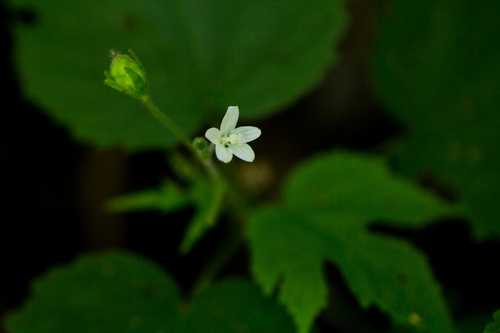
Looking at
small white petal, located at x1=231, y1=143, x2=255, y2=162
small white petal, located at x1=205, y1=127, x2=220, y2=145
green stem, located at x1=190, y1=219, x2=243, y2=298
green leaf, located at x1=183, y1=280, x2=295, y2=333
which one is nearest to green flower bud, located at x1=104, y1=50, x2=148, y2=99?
small white petal, located at x1=205, y1=127, x2=220, y2=145

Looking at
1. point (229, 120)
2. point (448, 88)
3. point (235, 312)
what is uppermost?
point (448, 88)

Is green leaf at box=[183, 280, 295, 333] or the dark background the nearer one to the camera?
green leaf at box=[183, 280, 295, 333]

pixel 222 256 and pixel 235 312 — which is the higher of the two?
pixel 222 256

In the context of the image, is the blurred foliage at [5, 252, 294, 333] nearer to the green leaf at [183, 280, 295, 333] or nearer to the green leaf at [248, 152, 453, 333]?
the green leaf at [183, 280, 295, 333]

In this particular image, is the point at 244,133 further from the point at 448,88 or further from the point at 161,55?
the point at 448,88

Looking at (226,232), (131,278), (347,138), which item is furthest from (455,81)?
(131,278)

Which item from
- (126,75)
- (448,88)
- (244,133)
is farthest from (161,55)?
(448,88)
